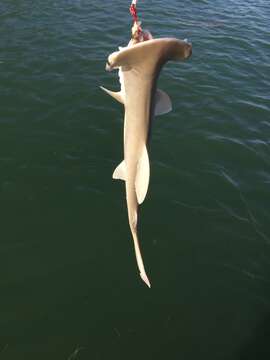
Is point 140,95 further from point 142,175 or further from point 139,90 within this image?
point 142,175

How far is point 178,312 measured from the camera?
8.07m

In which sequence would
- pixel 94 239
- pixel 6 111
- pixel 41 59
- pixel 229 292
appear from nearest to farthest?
1. pixel 229 292
2. pixel 94 239
3. pixel 6 111
4. pixel 41 59

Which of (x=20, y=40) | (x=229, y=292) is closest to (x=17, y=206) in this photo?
(x=229, y=292)

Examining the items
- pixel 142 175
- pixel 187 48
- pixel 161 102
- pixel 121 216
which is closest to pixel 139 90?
pixel 161 102

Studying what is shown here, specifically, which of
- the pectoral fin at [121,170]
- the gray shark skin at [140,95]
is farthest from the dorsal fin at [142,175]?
the pectoral fin at [121,170]

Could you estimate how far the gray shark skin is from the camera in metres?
3.31

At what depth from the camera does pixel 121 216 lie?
9.80 meters

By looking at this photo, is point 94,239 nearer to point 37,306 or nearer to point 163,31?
point 37,306

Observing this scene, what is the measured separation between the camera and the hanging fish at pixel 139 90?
331 cm

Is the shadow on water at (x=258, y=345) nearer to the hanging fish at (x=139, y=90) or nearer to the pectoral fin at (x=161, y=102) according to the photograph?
the hanging fish at (x=139, y=90)

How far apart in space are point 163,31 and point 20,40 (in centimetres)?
683

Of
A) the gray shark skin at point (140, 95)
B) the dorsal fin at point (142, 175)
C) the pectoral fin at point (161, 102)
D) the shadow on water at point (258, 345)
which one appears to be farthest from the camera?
the shadow on water at point (258, 345)

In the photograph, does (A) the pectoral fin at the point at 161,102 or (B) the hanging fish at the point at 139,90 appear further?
(A) the pectoral fin at the point at 161,102

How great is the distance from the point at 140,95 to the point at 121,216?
6226 mm
